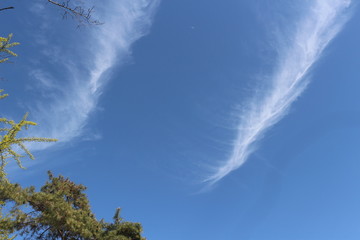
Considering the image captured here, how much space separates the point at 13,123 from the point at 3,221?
7551 millimetres

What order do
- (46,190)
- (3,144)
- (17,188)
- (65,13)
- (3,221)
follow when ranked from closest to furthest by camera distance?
1. (65,13)
2. (3,144)
3. (3,221)
4. (17,188)
5. (46,190)

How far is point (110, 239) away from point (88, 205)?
22.4 feet

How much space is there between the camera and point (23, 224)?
1992cm

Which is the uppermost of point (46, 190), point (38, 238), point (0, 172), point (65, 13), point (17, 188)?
point (46, 190)

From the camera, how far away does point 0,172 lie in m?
5.92

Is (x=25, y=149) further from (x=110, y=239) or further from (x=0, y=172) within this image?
(x=110, y=239)

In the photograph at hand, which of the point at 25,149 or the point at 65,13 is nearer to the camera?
the point at 65,13

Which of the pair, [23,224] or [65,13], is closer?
[65,13]

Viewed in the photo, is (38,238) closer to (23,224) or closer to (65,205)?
(23,224)

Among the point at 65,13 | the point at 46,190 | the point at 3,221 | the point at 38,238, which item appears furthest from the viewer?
the point at 46,190

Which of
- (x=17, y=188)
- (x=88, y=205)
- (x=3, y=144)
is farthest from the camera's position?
(x=88, y=205)

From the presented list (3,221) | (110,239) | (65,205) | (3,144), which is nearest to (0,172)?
(3,144)

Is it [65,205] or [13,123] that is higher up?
[65,205]

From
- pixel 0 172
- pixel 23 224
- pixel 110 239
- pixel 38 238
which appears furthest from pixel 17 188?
pixel 0 172
